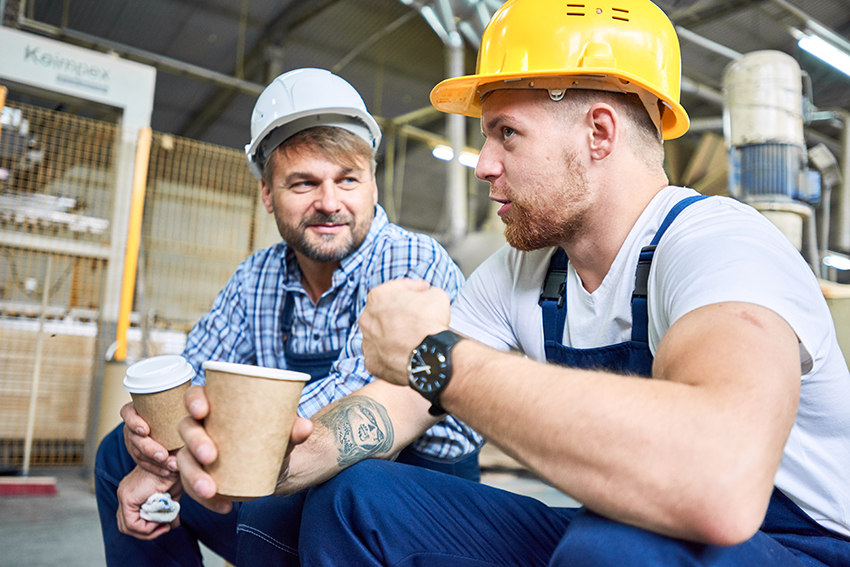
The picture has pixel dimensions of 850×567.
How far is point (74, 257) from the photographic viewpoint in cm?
453

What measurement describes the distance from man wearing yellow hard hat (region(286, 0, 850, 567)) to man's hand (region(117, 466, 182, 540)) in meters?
0.41

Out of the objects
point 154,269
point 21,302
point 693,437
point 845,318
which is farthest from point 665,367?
point 21,302

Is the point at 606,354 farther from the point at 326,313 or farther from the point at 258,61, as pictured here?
the point at 258,61

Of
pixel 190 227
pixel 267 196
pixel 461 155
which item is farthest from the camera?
pixel 461 155

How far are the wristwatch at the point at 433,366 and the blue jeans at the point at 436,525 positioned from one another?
26 cm

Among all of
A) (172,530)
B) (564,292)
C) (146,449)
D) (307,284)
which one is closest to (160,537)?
(172,530)

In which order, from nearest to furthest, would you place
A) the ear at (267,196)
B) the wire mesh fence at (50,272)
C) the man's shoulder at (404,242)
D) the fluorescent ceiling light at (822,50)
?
the man's shoulder at (404,242), the ear at (267,196), the wire mesh fence at (50,272), the fluorescent ceiling light at (822,50)

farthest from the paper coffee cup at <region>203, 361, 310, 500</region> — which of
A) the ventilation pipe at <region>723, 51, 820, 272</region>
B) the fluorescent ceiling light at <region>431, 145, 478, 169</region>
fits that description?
the fluorescent ceiling light at <region>431, 145, 478, 169</region>

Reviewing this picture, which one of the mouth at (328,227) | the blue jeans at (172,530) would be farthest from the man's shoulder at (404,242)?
the blue jeans at (172,530)

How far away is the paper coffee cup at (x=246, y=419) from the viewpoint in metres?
0.91

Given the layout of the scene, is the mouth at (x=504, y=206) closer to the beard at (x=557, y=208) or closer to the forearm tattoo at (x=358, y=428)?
the beard at (x=557, y=208)

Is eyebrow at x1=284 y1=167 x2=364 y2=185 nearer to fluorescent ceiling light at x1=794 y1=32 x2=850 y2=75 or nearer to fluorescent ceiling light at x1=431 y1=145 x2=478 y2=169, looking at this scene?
fluorescent ceiling light at x1=431 y1=145 x2=478 y2=169

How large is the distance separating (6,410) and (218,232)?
6.28 feet

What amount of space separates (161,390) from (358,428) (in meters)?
0.40
